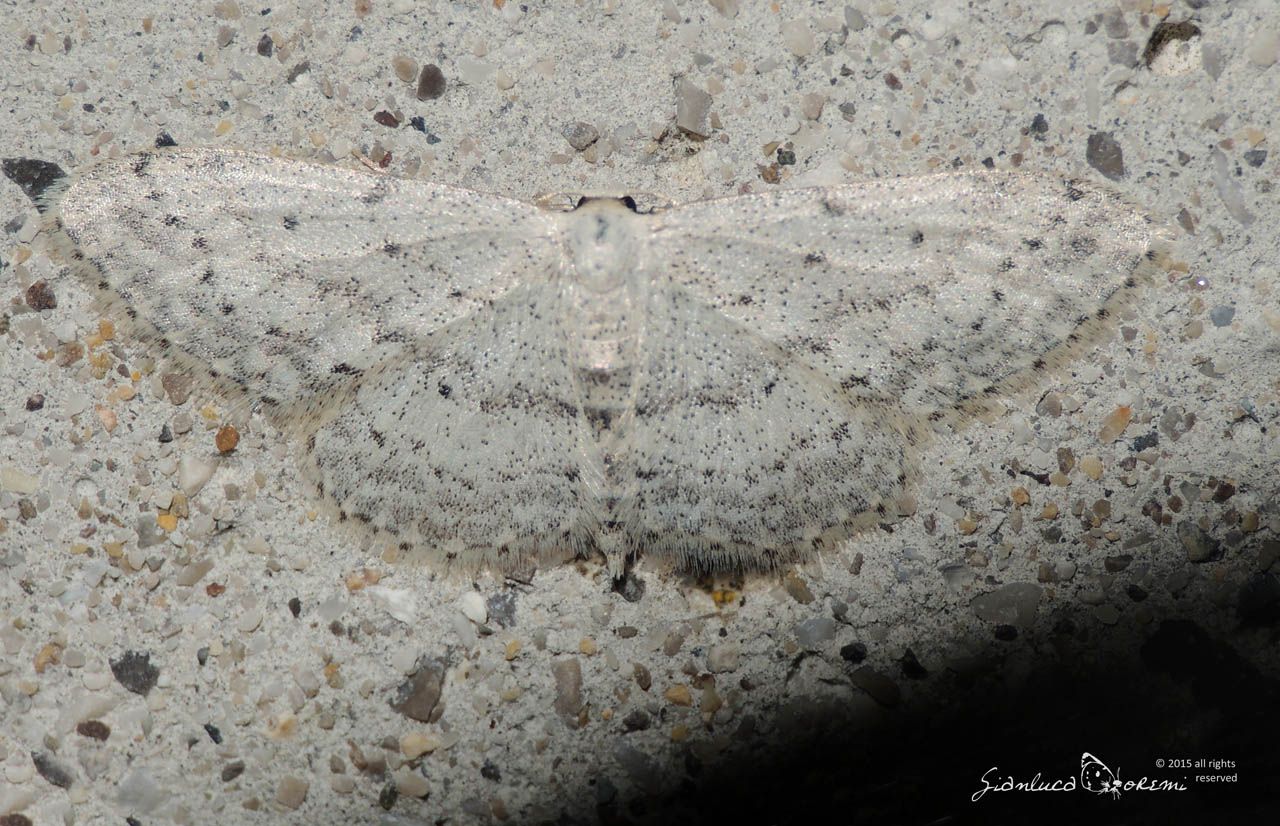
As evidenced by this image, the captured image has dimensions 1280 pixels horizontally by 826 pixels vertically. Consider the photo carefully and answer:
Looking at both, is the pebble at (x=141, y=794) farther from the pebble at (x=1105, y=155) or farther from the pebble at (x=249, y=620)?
the pebble at (x=1105, y=155)

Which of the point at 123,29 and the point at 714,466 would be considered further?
the point at 123,29

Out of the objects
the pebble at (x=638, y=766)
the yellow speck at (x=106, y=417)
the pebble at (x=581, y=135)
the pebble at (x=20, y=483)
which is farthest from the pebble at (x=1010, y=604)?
the pebble at (x=20, y=483)

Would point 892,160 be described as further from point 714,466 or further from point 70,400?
point 70,400

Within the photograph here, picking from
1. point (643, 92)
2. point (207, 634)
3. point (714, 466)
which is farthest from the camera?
point (643, 92)

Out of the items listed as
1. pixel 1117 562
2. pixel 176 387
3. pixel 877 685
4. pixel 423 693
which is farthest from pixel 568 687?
pixel 1117 562

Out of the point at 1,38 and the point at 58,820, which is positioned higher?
the point at 1,38

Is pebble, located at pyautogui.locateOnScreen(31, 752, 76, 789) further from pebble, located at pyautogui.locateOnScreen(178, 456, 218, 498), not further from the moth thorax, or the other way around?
the moth thorax

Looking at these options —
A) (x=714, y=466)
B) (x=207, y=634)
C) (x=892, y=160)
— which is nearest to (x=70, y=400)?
(x=207, y=634)
